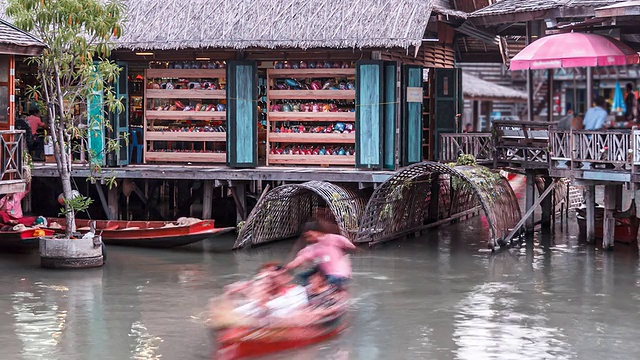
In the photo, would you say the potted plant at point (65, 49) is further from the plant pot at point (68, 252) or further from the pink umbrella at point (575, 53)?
the pink umbrella at point (575, 53)

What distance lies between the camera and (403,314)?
13.8 m

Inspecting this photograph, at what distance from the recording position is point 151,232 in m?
18.8

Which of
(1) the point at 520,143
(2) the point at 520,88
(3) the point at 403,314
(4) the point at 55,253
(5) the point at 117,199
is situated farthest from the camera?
(2) the point at 520,88

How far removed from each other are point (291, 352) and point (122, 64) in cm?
1076

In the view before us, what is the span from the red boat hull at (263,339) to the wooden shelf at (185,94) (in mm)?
9650

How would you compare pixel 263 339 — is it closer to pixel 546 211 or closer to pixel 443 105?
pixel 546 211

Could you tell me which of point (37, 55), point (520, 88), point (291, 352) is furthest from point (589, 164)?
point (520, 88)

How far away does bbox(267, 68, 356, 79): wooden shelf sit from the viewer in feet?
67.3

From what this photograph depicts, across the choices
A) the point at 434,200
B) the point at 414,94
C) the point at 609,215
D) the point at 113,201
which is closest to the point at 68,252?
the point at 113,201

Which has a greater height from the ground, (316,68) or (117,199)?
(316,68)

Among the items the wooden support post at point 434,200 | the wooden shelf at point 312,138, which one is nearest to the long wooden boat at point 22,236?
the wooden shelf at point 312,138

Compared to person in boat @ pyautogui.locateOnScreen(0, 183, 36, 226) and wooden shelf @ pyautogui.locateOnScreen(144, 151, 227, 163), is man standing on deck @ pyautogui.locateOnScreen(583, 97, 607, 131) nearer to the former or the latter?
wooden shelf @ pyautogui.locateOnScreen(144, 151, 227, 163)

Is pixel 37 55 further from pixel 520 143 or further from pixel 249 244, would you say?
pixel 520 143

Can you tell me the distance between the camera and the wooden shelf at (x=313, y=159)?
67.3ft
